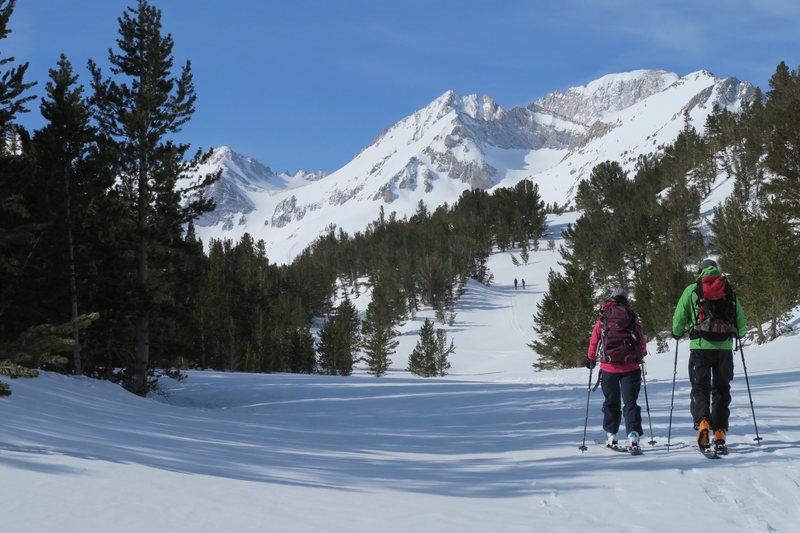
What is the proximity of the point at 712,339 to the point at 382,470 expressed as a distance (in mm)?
4223

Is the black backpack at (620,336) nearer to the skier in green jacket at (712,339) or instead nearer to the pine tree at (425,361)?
the skier in green jacket at (712,339)

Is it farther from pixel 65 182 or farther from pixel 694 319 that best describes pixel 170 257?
pixel 694 319

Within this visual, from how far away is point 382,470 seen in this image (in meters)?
6.31

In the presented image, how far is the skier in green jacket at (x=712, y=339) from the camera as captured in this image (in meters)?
6.85

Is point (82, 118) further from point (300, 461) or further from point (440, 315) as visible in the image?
point (440, 315)

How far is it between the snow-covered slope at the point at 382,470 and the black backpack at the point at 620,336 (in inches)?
34.1

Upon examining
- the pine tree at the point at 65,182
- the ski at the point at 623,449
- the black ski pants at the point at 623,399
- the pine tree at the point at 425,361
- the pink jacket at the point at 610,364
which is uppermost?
the pine tree at the point at 65,182

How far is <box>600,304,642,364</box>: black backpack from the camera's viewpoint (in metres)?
7.19

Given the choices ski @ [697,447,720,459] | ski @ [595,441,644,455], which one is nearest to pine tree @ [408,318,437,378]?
ski @ [595,441,644,455]

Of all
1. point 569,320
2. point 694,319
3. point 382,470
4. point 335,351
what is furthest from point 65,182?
point 335,351

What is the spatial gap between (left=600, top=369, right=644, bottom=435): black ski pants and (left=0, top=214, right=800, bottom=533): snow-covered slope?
1.36 ft

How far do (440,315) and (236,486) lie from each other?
65.8m

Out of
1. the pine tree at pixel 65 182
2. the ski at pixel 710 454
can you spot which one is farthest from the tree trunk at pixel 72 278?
the ski at pixel 710 454

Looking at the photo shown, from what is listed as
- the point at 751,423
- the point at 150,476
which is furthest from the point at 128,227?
the point at 751,423
